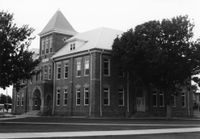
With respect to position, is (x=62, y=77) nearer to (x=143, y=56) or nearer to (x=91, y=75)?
(x=91, y=75)

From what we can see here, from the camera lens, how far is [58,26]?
5131cm

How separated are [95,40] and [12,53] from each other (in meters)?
15.5

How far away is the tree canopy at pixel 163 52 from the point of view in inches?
1468

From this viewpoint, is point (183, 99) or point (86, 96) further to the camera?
point (183, 99)

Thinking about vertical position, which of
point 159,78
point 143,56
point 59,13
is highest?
point 59,13

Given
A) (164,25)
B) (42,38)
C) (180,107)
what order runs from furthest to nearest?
(42,38) < (180,107) < (164,25)

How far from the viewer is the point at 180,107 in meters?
48.7

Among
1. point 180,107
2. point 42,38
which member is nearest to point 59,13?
point 42,38

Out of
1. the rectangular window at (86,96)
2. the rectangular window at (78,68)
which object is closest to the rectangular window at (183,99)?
the rectangular window at (86,96)

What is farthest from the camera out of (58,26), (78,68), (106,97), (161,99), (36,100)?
(36,100)

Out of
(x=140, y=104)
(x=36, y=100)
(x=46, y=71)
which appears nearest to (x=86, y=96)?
(x=140, y=104)

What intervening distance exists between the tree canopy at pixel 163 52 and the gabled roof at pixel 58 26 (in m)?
14.2

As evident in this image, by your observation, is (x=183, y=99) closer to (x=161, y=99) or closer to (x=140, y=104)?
(x=161, y=99)

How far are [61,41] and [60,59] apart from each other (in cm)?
483
